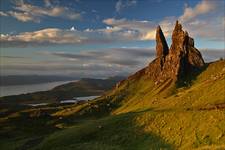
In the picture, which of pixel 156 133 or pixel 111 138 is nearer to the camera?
pixel 156 133

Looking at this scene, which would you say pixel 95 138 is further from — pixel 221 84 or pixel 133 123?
pixel 221 84

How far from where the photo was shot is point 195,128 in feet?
165

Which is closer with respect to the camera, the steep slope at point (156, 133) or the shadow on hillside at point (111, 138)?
the steep slope at point (156, 133)

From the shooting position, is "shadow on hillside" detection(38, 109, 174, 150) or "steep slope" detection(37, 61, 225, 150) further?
"shadow on hillside" detection(38, 109, 174, 150)

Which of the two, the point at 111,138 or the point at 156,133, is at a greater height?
the point at 156,133

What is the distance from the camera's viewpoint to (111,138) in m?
58.3

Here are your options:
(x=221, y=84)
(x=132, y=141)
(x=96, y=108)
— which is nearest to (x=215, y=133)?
(x=132, y=141)

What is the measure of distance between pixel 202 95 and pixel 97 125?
61277 millimetres

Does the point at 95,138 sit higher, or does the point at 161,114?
the point at 161,114

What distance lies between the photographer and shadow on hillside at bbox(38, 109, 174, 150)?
51.7 m

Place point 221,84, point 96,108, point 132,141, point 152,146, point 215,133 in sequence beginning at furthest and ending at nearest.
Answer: point 96,108
point 221,84
point 132,141
point 152,146
point 215,133

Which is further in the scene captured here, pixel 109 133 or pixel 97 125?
pixel 97 125

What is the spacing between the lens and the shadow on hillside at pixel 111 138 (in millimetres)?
51700

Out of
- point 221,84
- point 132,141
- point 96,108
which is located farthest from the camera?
point 96,108
